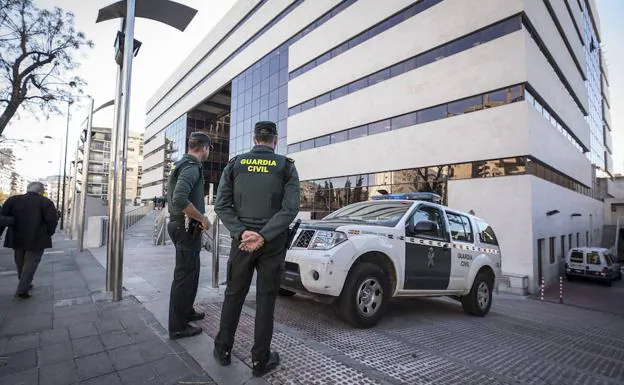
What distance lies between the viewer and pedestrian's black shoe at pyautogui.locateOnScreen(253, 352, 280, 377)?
246 cm

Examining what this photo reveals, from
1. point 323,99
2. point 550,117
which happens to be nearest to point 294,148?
point 323,99

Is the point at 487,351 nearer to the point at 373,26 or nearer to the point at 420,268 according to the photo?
the point at 420,268

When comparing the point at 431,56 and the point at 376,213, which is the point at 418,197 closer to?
the point at 376,213

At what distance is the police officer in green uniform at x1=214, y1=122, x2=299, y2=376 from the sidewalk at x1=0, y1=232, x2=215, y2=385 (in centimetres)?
43

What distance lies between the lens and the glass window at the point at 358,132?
62.1 ft

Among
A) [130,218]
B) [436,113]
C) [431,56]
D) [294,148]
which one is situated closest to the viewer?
[436,113]

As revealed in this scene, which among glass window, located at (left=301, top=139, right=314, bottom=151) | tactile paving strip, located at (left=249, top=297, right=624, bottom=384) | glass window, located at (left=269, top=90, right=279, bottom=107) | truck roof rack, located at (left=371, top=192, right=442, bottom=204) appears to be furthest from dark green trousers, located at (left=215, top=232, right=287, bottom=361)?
glass window, located at (left=269, top=90, right=279, bottom=107)

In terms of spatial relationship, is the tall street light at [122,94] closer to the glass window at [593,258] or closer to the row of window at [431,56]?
the row of window at [431,56]

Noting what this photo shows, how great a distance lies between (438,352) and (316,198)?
1864 cm

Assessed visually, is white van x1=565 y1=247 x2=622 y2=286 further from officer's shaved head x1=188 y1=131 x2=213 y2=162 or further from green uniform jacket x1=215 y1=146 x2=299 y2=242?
officer's shaved head x1=188 y1=131 x2=213 y2=162

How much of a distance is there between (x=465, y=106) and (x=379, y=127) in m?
4.72

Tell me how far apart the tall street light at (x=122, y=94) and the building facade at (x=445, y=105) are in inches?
526

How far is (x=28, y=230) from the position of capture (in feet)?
16.0

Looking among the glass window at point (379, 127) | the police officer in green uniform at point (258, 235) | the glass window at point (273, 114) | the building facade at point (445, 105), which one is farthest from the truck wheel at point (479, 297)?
the glass window at point (273, 114)
